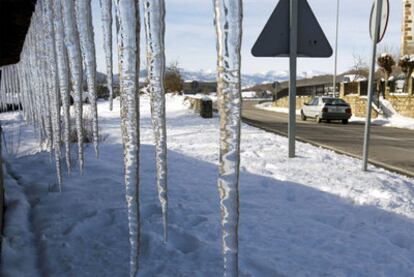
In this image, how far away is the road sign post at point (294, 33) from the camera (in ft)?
18.4

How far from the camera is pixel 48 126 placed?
3.25 metres

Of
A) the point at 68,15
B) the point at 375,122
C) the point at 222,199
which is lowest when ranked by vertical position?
the point at 375,122

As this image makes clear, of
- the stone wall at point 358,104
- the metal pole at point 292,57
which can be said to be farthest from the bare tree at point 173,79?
the metal pole at point 292,57

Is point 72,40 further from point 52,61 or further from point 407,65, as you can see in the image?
point 407,65

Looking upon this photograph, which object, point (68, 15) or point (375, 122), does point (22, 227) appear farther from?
point (375, 122)

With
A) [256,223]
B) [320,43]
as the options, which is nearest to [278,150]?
[320,43]

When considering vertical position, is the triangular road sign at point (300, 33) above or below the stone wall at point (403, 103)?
above

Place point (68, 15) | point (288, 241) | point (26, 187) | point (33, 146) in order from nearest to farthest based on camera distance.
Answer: point (68, 15) → point (288, 241) → point (26, 187) → point (33, 146)

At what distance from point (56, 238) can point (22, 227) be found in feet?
1.66

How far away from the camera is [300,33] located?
5.71 m

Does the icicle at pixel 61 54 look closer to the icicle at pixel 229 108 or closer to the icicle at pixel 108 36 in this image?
the icicle at pixel 108 36

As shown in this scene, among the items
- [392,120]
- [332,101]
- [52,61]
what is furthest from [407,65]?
[52,61]

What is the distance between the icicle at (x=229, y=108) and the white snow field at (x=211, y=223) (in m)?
0.97

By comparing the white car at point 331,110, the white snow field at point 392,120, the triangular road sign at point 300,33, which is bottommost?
the white snow field at point 392,120
